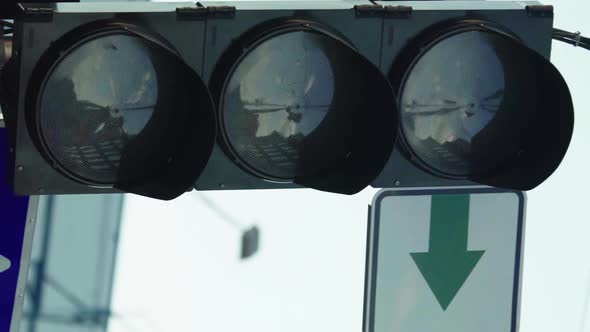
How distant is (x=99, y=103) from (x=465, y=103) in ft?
2.28

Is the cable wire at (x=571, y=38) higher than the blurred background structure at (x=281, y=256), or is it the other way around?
the cable wire at (x=571, y=38)

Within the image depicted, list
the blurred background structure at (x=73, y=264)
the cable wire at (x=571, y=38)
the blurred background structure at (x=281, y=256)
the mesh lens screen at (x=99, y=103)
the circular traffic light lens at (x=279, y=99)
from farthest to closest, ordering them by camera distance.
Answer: the blurred background structure at (x=73, y=264) → the blurred background structure at (x=281, y=256) → the cable wire at (x=571, y=38) → the circular traffic light lens at (x=279, y=99) → the mesh lens screen at (x=99, y=103)

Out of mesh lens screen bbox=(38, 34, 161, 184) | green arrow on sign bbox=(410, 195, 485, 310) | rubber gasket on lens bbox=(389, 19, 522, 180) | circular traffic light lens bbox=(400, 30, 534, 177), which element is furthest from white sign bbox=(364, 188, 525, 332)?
mesh lens screen bbox=(38, 34, 161, 184)

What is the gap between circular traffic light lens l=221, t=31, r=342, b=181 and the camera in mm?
3002

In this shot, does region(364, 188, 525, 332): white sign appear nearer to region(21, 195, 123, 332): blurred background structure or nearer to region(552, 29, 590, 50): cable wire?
region(552, 29, 590, 50): cable wire

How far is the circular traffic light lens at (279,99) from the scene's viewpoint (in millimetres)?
3002

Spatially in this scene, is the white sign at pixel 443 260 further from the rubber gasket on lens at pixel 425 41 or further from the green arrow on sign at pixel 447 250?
the rubber gasket on lens at pixel 425 41

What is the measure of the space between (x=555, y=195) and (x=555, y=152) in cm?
309

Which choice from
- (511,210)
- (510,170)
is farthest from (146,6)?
(511,210)

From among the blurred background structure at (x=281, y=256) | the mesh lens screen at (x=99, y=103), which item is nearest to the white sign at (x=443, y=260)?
the mesh lens screen at (x=99, y=103)

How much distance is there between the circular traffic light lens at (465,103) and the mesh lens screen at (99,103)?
483 millimetres

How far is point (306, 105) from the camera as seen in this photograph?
3.06 m

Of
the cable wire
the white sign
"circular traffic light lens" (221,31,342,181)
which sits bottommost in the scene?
the white sign

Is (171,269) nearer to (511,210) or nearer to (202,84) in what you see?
(511,210)
